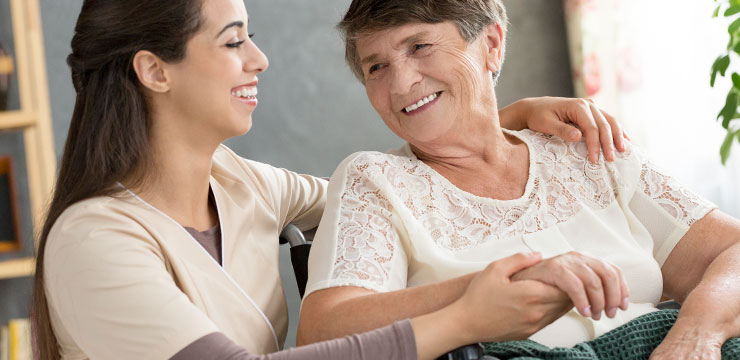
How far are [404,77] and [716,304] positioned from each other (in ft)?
2.37

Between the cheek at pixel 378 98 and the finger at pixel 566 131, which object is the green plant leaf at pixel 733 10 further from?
the cheek at pixel 378 98

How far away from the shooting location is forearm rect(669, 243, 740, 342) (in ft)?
4.47

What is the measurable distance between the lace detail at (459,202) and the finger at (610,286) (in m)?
0.38

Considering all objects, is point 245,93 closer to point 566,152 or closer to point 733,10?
point 566,152

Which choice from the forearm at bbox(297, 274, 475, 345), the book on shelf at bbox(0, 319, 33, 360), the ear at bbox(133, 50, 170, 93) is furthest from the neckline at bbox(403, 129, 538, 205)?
the book on shelf at bbox(0, 319, 33, 360)

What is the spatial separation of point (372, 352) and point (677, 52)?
2522mm

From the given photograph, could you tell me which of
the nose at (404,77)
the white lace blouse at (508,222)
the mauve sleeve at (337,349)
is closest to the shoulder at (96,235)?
the mauve sleeve at (337,349)

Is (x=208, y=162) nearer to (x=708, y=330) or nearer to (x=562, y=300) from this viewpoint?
(x=562, y=300)

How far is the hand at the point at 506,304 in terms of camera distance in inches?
46.2

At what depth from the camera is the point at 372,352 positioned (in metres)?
1.17

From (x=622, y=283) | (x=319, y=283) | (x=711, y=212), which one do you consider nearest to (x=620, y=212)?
(x=711, y=212)

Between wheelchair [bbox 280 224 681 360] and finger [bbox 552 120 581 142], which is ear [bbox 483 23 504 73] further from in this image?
wheelchair [bbox 280 224 681 360]

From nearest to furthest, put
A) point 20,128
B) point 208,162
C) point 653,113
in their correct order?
1. point 208,162
2. point 20,128
3. point 653,113

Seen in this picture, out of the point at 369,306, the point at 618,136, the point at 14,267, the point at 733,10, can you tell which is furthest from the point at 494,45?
the point at 14,267
